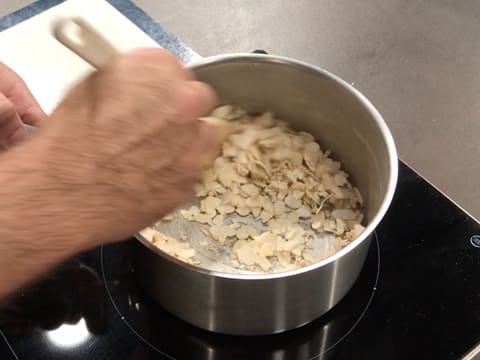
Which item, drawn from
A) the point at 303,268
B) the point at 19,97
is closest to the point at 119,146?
the point at 303,268

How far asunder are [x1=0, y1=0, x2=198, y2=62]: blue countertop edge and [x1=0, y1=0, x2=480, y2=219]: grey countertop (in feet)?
0.13

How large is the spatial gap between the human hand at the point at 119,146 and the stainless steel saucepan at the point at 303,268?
2.8 inches

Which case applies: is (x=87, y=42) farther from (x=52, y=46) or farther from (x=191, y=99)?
(x=52, y=46)

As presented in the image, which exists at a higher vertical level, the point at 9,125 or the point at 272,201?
the point at 9,125

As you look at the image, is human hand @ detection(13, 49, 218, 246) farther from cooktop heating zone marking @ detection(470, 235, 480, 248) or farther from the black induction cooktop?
cooktop heating zone marking @ detection(470, 235, 480, 248)

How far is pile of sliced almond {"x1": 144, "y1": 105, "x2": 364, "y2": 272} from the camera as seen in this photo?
2.21ft

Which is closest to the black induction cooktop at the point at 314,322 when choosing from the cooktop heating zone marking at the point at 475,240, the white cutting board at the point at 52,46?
the cooktop heating zone marking at the point at 475,240

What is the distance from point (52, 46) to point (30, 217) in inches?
18.1

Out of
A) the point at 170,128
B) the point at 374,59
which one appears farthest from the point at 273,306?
the point at 374,59

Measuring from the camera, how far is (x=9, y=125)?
62 centimetres

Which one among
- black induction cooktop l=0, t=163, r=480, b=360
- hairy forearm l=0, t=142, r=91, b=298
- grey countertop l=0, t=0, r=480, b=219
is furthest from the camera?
grey countertop l=0, t=0, r=480, b=219

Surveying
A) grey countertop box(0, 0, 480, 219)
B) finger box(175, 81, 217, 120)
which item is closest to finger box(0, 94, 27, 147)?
finger box(175, 81, 217, 120)

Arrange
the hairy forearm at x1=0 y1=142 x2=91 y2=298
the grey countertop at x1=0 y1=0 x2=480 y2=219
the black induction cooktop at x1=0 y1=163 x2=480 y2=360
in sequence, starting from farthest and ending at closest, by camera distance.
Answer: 1. the grey countertop at x1=0 y1=0 x2=480 y2=219
2. the black induction cooktop at x1=0 y1=163 x2=480 y2=360
3. the hairy forearm at x1=0 y1=142 x2=91 y2=298

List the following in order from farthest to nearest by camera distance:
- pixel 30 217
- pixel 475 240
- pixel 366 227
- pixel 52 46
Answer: pixel 52 46 → pixel 475 240 → pixel 366 227 → pixel 30 217
